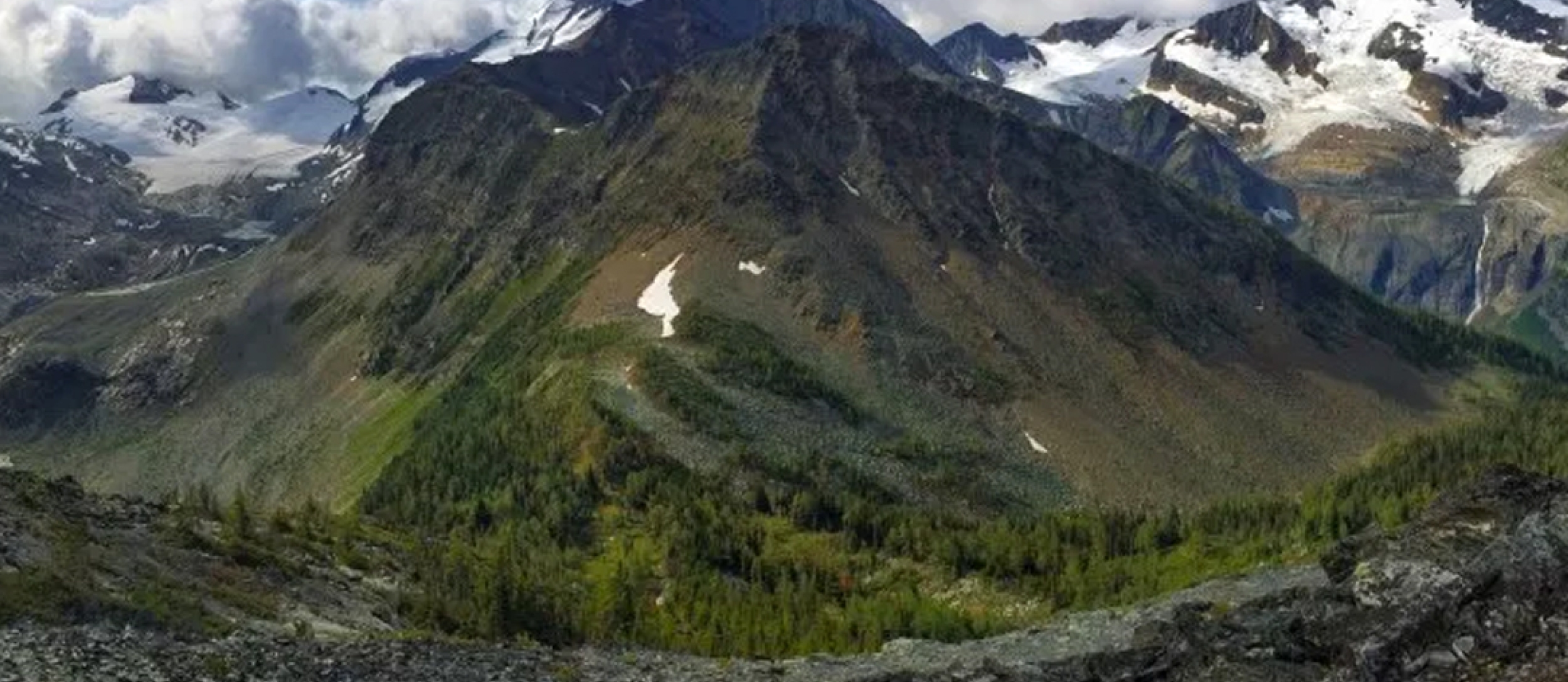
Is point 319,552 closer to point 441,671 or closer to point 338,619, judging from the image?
point 338,619

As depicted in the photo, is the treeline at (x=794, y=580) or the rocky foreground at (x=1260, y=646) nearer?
the rocky foreground at (x=1260, y=646)

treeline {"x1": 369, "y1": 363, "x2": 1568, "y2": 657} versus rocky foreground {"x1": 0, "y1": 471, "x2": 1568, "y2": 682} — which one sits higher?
rocky foreground {"x1": 0, "y1": 471, "x2": 1568, "y2": 682}

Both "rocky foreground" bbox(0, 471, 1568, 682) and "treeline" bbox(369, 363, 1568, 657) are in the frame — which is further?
"treeline" bbox(369, 363, 1568, 657)

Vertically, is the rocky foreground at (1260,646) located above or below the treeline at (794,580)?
above

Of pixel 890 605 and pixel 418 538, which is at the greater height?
pixel 418 538

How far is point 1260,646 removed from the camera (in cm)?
5153

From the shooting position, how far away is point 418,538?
474 feet

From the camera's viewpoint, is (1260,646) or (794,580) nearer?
(1260,646)

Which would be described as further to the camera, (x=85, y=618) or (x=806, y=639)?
(x=806, y=639)

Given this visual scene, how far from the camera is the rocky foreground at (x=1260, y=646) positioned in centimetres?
4341

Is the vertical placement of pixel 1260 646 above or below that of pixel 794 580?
above

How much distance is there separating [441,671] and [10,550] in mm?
28442

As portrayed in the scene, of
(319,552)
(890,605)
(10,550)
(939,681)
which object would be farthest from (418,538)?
(939,681)

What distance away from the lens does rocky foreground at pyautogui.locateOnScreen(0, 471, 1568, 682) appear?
43.4 metres
